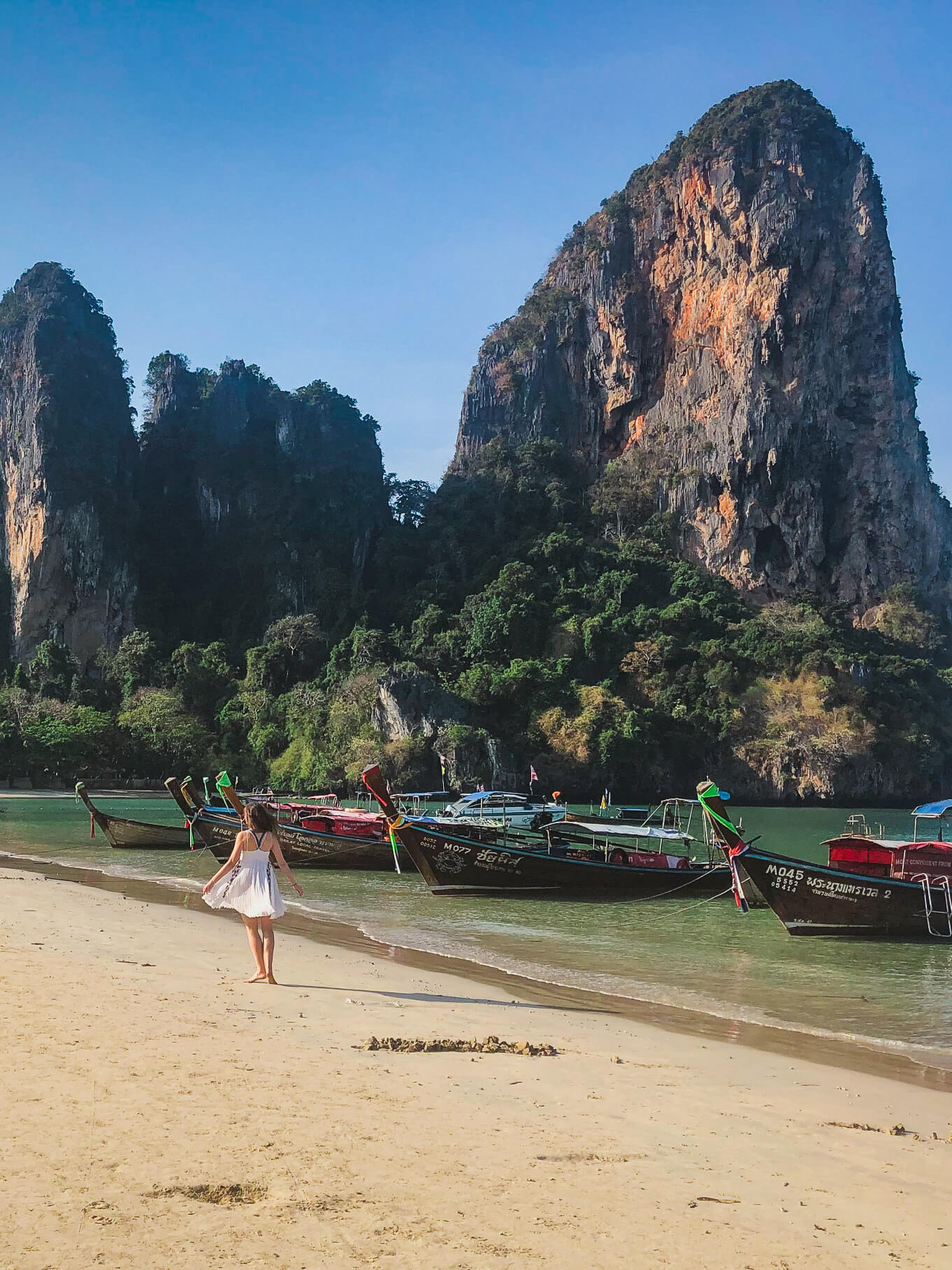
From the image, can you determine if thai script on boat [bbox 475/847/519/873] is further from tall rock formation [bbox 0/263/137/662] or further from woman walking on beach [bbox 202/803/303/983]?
tall rock formation [bbox 0/263/137/662]

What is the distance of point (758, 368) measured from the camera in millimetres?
79125

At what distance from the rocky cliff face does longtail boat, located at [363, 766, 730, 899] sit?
5911 cm

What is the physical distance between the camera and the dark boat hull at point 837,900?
15.6 meters

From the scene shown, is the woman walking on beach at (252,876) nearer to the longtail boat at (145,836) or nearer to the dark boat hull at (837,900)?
the dark boat hull at (837,900)

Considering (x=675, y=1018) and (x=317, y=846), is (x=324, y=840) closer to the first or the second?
(x=317, y=846)

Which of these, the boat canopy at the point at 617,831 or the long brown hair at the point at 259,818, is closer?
the long brown hair at the point at 259,818

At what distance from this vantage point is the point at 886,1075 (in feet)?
26.4

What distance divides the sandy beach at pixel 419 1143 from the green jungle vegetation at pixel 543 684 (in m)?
A: 51.4

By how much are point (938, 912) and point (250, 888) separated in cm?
1190

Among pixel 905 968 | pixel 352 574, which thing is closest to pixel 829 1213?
pixel 905 968

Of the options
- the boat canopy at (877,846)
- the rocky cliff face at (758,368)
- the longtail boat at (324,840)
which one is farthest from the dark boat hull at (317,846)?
the rocky cliff face at (758,368)

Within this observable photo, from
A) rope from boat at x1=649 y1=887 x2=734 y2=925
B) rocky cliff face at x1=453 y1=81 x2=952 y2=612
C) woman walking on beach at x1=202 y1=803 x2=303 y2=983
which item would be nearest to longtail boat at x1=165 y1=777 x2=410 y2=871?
rope from boat at x1=649 y1=887 x2=734 y2=925

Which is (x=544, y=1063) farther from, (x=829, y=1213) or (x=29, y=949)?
(x=29, y=949)

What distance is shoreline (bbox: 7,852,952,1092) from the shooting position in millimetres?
8438
